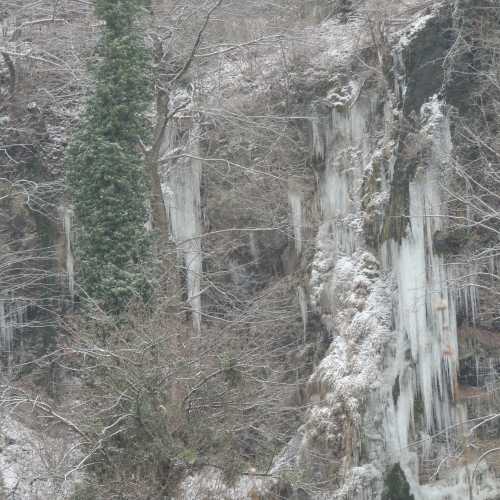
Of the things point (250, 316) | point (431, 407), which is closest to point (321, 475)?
point (431, 407)

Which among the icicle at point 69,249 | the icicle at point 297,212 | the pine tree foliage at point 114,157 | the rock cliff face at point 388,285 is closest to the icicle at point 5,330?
the icicle at point 69,249

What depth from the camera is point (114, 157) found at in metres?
16.7

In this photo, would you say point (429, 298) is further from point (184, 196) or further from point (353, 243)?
point (184, 196)

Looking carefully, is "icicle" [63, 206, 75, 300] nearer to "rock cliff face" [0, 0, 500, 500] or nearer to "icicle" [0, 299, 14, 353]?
"rock cliff face" [0, 0, 500, 500]

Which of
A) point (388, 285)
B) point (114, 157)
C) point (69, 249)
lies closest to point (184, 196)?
point (69, 249)

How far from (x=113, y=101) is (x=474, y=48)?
22.9ft

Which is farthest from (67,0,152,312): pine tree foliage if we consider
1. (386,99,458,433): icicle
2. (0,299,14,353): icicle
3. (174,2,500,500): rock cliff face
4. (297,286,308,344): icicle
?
(0,299,14,353): icicle

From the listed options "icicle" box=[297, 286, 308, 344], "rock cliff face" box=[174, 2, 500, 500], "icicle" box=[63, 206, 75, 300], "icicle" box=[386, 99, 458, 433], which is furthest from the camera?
"icicle" box=[63, 206, 75, 300]

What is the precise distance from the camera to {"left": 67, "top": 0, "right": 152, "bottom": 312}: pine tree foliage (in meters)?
16.4

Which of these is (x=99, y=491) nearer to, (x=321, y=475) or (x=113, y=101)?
(x=321, y=475)

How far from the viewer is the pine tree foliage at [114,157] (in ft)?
53.9

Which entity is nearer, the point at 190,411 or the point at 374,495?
the point at 190,411

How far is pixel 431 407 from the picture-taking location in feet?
55.8

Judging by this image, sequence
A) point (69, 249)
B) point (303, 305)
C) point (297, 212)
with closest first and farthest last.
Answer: point (303, 305), point (297, 212), point (69, 249)
